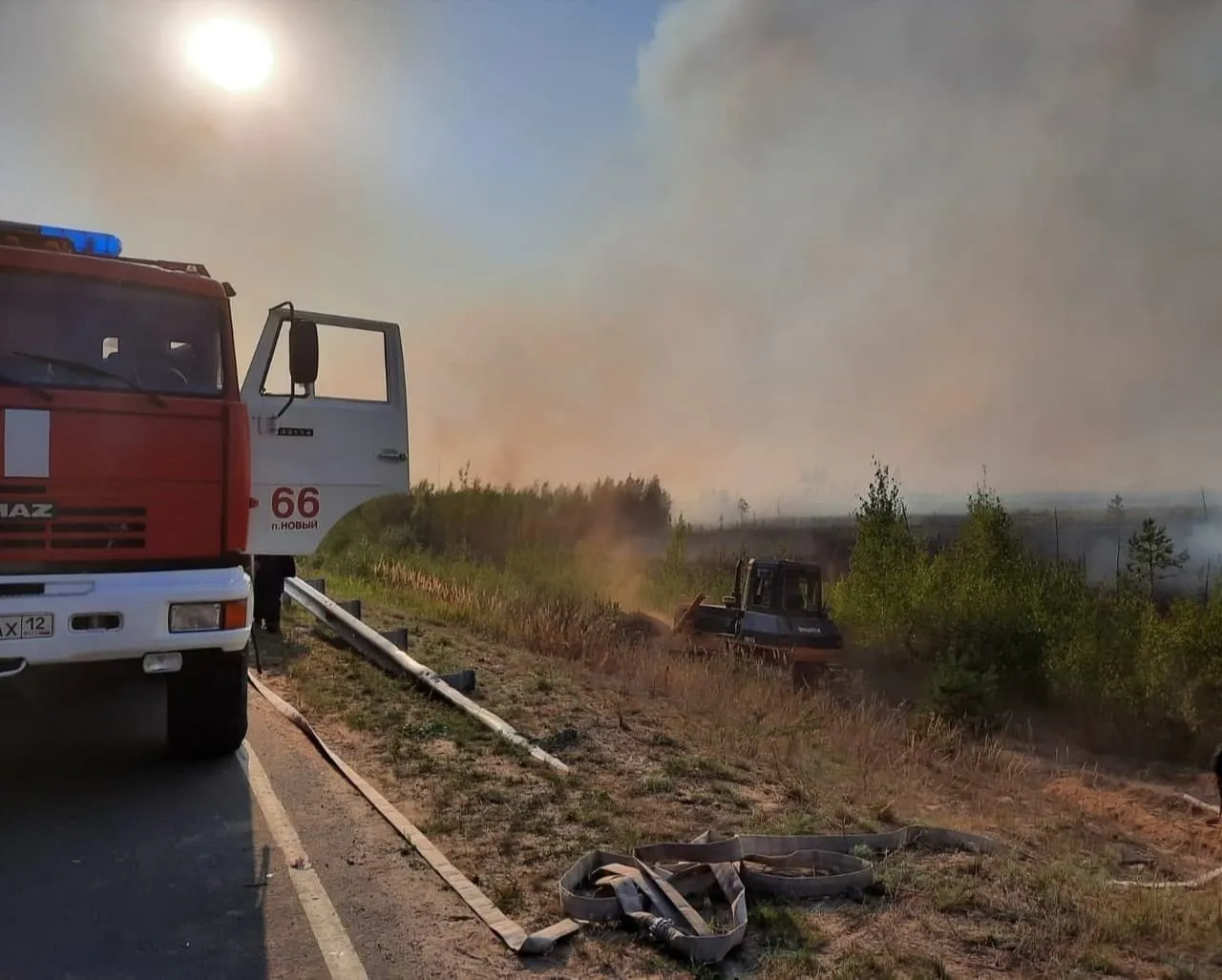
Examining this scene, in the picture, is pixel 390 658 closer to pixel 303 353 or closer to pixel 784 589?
pixel 303 353

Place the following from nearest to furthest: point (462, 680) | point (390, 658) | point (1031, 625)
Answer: point (462, 680)
point (390, 658)
point (1031, 625)

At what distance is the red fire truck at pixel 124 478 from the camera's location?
4277 millimetres

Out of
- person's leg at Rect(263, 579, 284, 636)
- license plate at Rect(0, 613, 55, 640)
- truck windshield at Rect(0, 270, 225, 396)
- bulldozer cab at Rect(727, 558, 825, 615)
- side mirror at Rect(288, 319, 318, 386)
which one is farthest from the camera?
bulldozer cab at Rect(727, 558, 825, 615)

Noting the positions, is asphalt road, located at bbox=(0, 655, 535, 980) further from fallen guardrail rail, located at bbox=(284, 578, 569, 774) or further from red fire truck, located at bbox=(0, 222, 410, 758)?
fallen guardrail rail, located at bbox=(284, 578, 569, 774)

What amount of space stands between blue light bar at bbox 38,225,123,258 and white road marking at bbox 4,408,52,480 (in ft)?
5.16

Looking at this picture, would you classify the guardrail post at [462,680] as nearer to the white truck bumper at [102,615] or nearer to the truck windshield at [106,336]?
the white truck bumper at [102,615]

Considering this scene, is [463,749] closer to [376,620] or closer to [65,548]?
[65,548]

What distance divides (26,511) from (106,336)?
1046mm

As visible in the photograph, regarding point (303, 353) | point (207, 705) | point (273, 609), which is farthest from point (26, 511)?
point (273, 609)

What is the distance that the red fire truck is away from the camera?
14.0 ft

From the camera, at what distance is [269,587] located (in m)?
9.11

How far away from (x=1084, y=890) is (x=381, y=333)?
630 centimetres

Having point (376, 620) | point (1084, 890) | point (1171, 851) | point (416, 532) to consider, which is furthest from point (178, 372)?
point (416, 532)

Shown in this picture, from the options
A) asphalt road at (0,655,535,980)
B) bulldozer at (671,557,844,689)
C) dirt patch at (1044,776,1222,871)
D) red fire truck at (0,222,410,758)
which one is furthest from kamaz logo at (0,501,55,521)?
bulldozer at (671,557,844,689)
